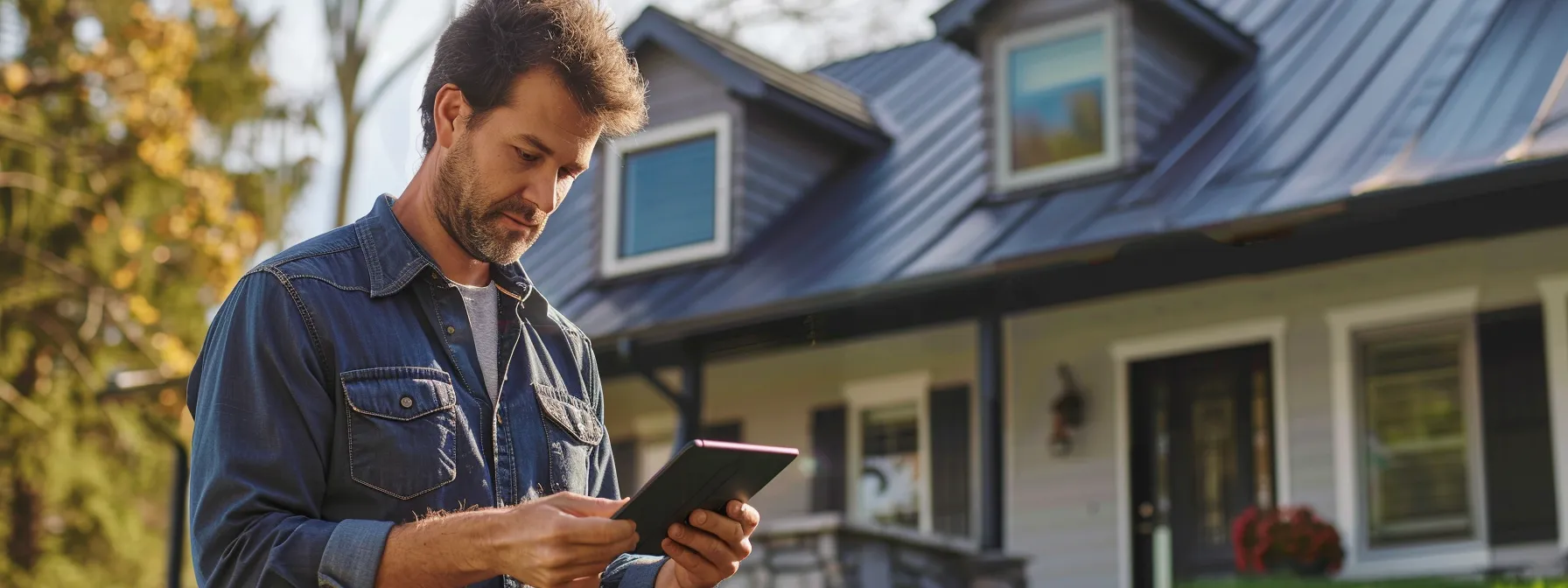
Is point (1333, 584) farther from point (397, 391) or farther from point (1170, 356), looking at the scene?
point (397, 391)

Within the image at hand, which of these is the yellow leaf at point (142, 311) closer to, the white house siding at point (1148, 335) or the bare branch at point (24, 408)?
the bare branch at point (24, 408)

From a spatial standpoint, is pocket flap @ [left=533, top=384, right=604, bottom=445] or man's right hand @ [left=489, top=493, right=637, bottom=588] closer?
man's right hand @ [left=489, top=493, right=637, bottom=588]

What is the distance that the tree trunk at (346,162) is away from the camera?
1306 centimetres

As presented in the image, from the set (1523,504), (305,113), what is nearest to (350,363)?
(1523,504)

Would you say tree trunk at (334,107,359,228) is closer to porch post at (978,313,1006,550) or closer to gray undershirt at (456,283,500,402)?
porch post at (978,313,1006,550)

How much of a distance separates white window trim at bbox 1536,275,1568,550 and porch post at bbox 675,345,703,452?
5.23 metres

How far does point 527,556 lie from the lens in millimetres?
2020

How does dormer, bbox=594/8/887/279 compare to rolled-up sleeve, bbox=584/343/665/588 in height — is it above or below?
above

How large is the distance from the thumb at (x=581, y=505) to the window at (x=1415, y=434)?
8031 millimetres

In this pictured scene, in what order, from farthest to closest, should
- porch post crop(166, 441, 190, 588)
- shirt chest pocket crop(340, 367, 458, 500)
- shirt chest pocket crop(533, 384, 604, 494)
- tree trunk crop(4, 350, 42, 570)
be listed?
1. tree trunk crop(4, 350, 42, 570)
2. porch post crop(166, 441, 190, 588)
3. shirt chest pocket crop(533, 384, 604, 494)
4. shirt chest pocket crop(340, 367, 458, 500)

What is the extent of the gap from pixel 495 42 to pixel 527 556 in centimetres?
78

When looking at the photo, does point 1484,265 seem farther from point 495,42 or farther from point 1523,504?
point 495,42

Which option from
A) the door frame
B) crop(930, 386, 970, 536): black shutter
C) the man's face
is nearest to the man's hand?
the man's face

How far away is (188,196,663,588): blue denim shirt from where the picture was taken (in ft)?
7.00
